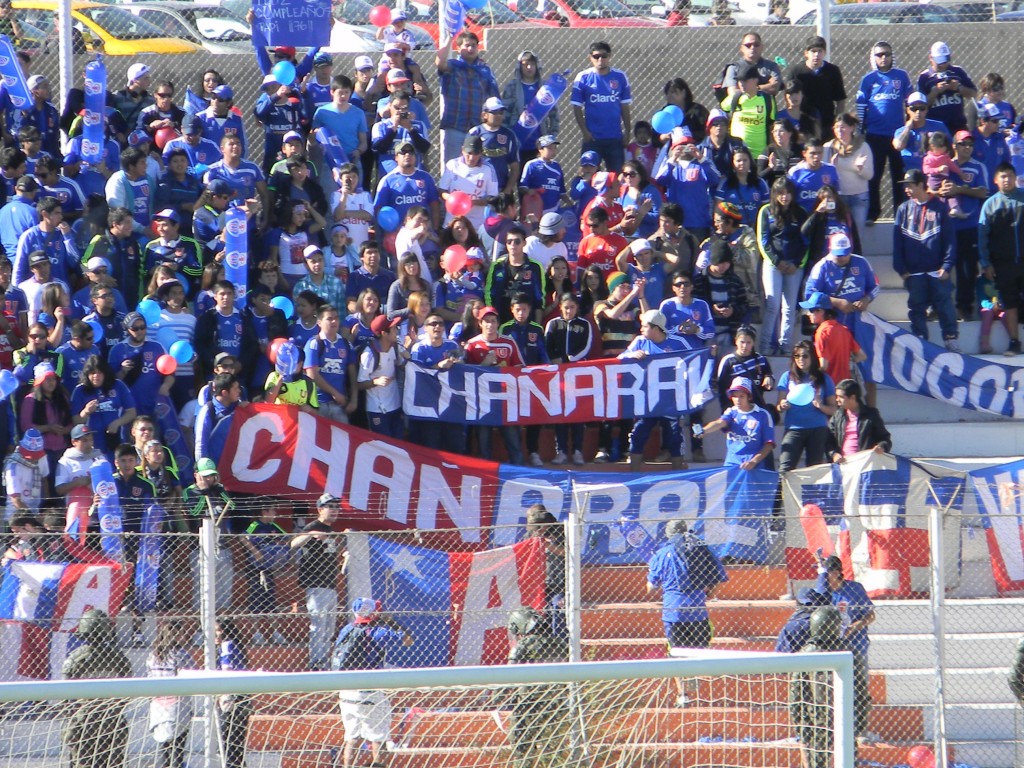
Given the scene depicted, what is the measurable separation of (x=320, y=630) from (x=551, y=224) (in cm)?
507

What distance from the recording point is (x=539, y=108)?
52.2 feet

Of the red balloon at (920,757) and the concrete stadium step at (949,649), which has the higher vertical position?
the concrete stadium step at (949,649)

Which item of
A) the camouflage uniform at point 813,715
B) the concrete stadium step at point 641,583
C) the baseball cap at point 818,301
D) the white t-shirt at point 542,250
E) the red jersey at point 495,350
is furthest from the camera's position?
the white t-shirt at point 542,250

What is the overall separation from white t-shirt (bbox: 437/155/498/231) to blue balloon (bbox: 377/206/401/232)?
0.60 m

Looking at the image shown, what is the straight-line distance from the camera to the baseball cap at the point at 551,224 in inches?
567

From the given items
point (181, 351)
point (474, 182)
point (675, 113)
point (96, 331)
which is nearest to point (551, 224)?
point (474, 182)

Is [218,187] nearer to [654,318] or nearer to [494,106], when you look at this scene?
[494,106]

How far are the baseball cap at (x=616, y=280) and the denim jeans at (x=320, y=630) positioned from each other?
4.32 meters

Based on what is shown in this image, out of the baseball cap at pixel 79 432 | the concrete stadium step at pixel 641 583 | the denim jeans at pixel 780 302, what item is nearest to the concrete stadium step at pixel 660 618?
the concrete stadium step at pixel 641 583

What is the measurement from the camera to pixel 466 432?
13328mm

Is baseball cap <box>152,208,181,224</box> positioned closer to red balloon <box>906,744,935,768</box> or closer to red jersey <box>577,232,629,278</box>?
red jersey <box>577,232,629,278</box>

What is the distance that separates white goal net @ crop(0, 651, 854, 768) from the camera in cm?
822

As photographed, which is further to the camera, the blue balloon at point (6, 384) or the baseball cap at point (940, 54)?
the baseball cap at point (940, 54)

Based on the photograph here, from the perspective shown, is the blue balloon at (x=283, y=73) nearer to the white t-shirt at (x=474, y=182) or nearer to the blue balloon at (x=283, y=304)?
the white t-shirt at (x=474, y=182)
